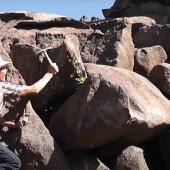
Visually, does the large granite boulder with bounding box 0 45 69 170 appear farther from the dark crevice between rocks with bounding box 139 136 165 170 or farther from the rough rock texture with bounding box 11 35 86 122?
the dark crevice between rocks with bounding box 139 136 165 170

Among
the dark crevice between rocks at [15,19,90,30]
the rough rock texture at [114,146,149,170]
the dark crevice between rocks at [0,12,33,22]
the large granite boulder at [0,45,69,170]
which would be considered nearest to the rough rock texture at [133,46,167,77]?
the dark crevice between rocks at [15,19,90,30]

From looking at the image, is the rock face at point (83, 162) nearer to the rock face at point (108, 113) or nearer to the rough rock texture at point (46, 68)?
the rock face at point (108, 113)

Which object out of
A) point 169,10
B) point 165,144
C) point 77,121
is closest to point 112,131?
point 77,121

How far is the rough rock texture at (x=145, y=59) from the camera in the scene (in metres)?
14.6

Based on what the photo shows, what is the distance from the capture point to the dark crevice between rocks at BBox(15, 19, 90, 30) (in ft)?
49.9

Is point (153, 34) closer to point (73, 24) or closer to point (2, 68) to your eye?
point (73, 24)

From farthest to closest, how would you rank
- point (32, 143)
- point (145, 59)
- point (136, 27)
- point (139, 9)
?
point (139, 9), point (136, 27), point (145, 59), point (32, 143)

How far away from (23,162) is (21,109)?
110 centimetres

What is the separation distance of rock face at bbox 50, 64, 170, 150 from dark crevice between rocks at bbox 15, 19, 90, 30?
3566mm

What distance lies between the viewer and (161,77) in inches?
Result: 527

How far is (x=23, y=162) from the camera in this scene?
11.0 metres

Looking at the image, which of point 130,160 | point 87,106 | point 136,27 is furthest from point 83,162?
point 136,27

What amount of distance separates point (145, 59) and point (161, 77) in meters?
1.43

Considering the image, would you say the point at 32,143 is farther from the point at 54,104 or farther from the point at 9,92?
the point at 9,92
